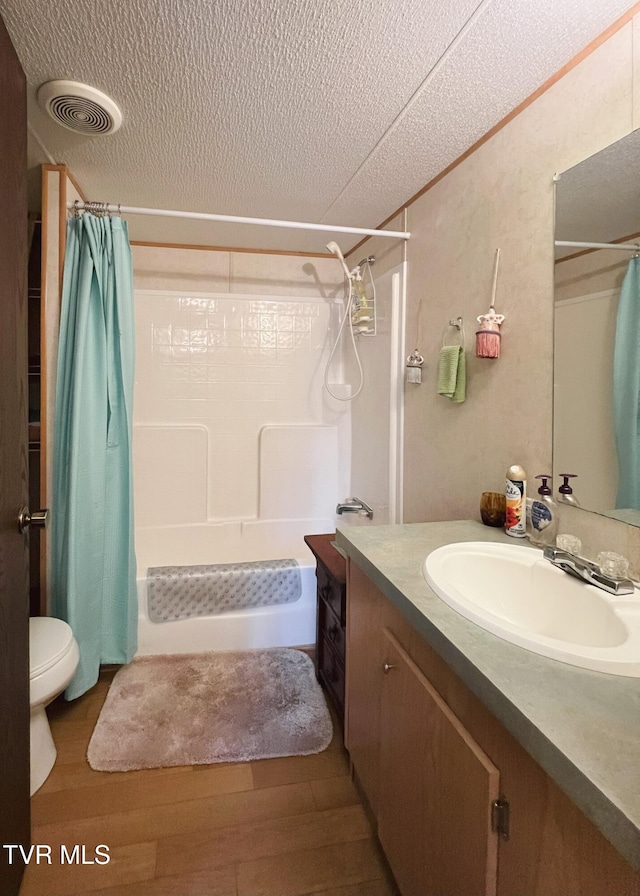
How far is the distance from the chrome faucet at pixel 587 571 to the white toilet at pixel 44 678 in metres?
1.58

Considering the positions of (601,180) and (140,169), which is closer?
(601,180)

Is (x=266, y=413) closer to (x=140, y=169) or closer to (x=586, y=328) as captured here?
(x=140, y=169)

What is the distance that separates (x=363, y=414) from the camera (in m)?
2.79

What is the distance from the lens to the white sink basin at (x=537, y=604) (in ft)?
2.38

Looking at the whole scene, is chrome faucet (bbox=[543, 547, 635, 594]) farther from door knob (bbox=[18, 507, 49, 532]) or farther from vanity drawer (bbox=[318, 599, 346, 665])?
door knob (bbox=[18, 507, 49, 532])

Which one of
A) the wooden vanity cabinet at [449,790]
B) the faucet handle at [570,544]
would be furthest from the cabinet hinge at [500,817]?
the faucet handle at [570,544]

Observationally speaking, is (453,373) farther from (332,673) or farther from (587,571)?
(332,673)

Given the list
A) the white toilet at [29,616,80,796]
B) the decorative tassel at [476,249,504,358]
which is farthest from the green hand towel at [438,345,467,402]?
the white toilet at [29,616,80,796]

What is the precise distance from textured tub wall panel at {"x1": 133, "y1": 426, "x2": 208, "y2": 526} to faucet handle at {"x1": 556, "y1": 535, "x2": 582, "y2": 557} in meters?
2.22

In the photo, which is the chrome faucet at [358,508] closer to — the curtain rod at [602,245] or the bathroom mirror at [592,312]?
the bathroom mirror at [592,312]

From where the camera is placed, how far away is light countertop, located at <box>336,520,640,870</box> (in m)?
0.48


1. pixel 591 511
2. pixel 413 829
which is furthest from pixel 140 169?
pixel 413 829

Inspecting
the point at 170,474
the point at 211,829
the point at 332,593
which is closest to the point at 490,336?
the point at 332,593

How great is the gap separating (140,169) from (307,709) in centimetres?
237
